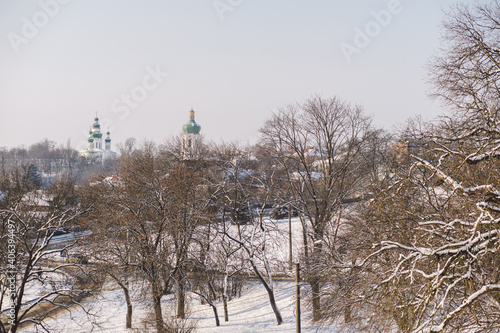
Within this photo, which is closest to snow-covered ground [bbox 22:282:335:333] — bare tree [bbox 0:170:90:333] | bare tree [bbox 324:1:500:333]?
bare tree [bbox 0:170:90:333]

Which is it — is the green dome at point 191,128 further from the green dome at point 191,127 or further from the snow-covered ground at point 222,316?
the snow-covered ground at point 222,316

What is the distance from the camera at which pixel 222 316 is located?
739 inches

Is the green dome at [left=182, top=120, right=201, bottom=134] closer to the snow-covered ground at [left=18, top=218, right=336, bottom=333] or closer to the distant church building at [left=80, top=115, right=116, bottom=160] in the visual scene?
the distant church building at [left=80, top=115, right=116, bottom=160]

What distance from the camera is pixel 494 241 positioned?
528 centimetres

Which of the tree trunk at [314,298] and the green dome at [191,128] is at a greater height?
the green dome at [191,128]

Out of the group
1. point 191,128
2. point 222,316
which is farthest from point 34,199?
point 191,128

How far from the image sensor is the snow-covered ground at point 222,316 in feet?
53.9

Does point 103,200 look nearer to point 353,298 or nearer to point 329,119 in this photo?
point 329,119

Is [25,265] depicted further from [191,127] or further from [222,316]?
[191,127]

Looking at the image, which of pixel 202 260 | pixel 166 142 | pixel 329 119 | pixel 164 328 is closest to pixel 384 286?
pixel 164 328

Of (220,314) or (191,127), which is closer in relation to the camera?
(220,314)

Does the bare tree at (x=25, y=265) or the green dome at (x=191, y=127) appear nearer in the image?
the bare tree at (x=25, y=265)

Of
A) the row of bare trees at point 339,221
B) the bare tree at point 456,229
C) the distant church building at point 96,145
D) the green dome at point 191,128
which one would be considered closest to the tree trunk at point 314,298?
the row of bare trees at point 339,221

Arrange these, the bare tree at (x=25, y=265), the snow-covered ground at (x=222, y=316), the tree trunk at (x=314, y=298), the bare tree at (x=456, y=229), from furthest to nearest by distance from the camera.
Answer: the snow-covered ground at (x=222, y=316)
the tree trunk at (x=314, y=298)
the bare tree at (x=25, y=265)
the bare tree at (x=456, y=229)
